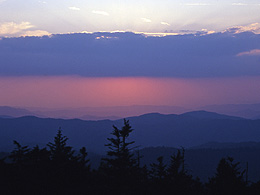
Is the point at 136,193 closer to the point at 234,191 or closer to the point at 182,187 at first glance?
the point at 182,187

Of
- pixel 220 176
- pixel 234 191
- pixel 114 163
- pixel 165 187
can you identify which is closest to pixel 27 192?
pixel 114 163

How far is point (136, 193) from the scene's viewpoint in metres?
16.8

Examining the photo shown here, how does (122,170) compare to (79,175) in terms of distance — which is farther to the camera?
(79,175)

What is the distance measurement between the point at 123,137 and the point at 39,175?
16.6 ft

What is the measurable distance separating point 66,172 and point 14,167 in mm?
3130

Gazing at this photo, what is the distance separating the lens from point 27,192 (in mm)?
17516

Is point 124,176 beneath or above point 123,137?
beneath

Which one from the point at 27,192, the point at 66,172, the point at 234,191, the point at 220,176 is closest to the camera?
the point at 27,192

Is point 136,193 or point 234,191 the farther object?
point 234,191

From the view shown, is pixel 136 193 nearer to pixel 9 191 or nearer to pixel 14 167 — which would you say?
pixel 9 191

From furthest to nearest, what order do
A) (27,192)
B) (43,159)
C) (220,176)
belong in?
(220,176), (43,159), (27,192)

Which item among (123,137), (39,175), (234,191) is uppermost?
(123,137)

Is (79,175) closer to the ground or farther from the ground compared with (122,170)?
closer to the ground

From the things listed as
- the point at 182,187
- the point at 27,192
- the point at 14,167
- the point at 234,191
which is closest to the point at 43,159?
the point at 14,167
